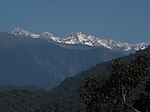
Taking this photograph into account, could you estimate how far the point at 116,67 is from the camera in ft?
151

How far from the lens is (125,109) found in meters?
44.5

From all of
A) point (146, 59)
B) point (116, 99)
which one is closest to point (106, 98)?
point (116, 99)

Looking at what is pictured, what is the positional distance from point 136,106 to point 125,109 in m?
2.96

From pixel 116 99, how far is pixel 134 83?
1.97 meters

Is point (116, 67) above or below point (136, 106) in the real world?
above

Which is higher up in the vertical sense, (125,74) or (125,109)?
(125,74)

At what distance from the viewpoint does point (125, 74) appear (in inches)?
1783

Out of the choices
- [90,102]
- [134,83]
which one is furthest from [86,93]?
[134,83]

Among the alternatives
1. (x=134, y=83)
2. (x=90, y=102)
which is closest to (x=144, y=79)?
(x=134, y=83)

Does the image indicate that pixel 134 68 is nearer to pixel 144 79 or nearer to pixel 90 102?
pixel 144 79

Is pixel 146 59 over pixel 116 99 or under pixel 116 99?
over

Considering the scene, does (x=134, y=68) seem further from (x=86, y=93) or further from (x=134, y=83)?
(x=86, y=93)

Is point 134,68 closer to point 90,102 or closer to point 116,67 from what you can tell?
point 116,67

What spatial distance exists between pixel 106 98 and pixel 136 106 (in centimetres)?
296
